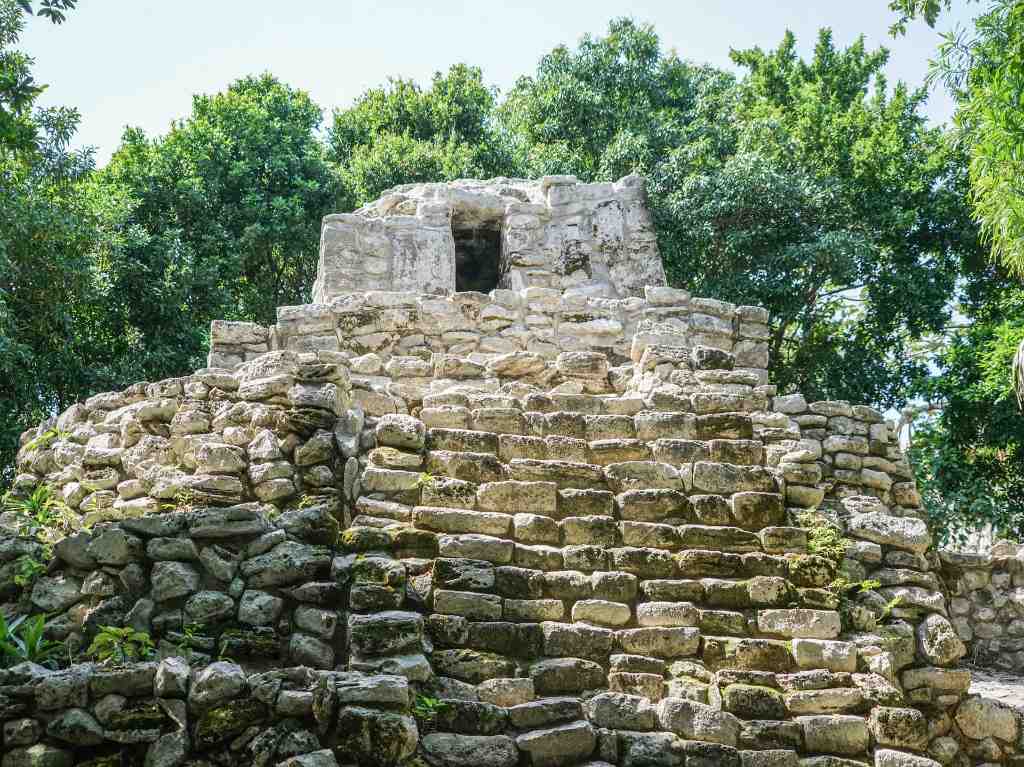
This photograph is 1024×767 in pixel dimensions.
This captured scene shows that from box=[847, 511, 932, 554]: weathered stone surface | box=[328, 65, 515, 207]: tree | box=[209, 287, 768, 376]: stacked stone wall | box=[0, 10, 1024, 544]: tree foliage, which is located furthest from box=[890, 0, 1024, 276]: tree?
box=[328, 65, 515, 207]: tree

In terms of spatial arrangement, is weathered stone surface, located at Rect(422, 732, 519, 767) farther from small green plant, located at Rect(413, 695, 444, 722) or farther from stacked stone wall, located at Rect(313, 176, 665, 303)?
stacked stone wall, located at Rect(313, 176, 665, 303)

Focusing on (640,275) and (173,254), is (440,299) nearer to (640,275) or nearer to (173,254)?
(640,275)

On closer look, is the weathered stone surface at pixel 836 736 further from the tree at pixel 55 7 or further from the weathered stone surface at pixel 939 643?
the tree at pixel 55 7

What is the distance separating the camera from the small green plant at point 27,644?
3.51 metres

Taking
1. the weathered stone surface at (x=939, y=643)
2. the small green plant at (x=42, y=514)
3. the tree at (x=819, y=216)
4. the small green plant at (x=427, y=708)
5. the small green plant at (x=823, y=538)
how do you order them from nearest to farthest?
the small green plant at (x=427, y=708) → the weathered stone surface at (x=939, y=643) → the small green plant at (x=823, y=538) → the small green plant at (x=42, y=514) → the tree at (x=819, y=216)

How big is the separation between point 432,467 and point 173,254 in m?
8.31

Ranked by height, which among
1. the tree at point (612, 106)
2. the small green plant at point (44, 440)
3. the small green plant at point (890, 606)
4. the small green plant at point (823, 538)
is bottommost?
the small green plant at point (890, 606)

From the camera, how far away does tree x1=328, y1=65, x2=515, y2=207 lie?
1369 cm

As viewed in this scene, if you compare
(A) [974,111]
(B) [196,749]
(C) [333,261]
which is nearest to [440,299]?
(C) [333,261]

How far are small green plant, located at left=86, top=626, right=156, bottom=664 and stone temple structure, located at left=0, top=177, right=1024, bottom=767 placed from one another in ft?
0.12

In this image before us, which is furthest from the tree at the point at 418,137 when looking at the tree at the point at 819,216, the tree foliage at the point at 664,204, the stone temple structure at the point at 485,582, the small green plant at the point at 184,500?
the small green plant at the point at 184,500

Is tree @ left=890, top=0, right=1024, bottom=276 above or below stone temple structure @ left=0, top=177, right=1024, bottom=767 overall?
→ above

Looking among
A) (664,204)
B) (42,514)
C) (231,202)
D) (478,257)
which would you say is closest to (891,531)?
(42,514)

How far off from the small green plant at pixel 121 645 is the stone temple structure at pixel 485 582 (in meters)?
0.04
